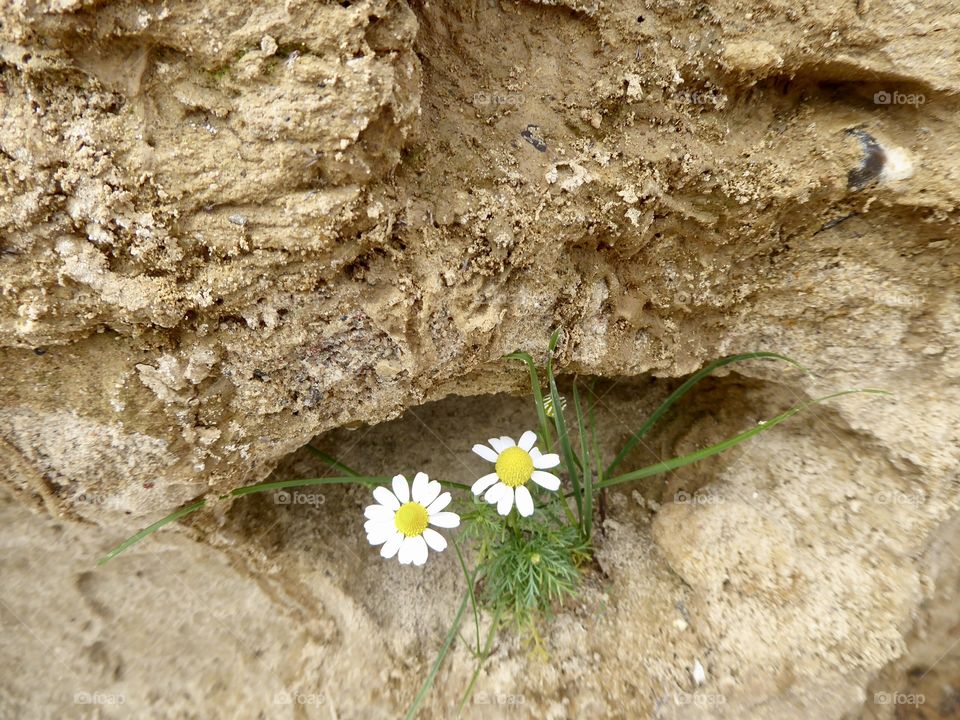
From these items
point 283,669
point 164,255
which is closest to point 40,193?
point 164,255

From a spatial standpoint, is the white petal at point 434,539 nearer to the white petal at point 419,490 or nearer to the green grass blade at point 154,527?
the white petal at point 419,490

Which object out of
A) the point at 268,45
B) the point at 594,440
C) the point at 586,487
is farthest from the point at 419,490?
the point at 268,45

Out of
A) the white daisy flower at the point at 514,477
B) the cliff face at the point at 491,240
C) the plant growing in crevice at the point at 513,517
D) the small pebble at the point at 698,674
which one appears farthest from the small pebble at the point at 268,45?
the small pebble at the point at 698,674

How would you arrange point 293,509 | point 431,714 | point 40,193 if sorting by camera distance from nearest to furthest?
1. point 40,193
2. point 431,714
3. point 293,509

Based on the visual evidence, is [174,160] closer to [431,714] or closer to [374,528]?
[374,528]

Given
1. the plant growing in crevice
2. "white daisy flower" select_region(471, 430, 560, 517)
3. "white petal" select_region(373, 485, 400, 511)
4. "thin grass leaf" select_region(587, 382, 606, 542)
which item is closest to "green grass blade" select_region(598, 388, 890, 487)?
the plant growing in crevice

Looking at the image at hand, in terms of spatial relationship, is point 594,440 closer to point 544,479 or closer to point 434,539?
point 544,479
